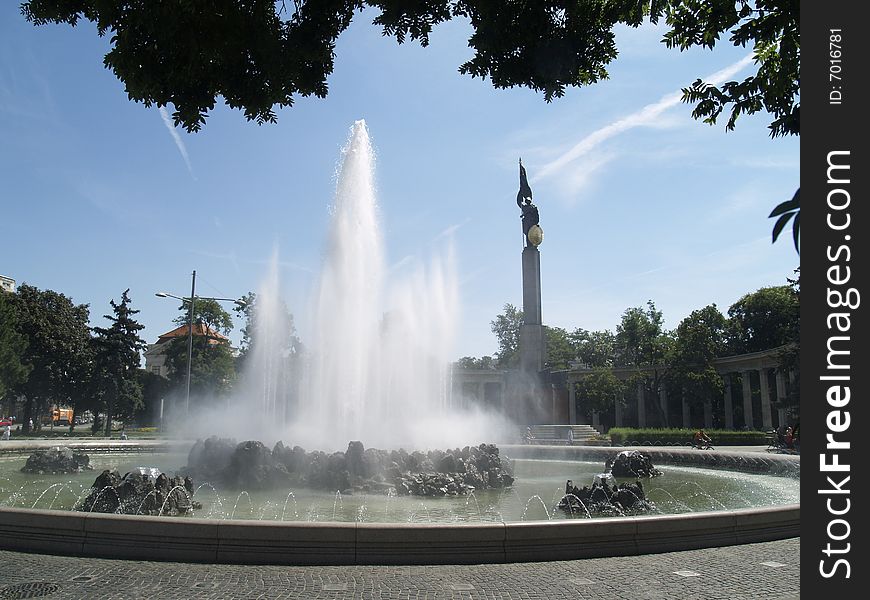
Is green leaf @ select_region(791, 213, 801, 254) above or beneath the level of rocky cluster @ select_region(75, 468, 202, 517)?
above

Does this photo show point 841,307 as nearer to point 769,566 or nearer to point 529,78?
point 529,78

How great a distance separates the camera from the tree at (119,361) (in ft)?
193

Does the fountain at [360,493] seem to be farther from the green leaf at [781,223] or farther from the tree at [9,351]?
the tree at [9,351]

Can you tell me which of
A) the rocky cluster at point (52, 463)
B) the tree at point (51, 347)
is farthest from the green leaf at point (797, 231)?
the tree at point (51, 347)

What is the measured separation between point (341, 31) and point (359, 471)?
12.3 metres

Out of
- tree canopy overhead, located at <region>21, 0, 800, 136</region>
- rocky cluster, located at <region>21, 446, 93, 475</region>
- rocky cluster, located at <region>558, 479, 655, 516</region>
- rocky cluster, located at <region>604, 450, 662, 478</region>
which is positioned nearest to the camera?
tree canopy overhead, located at <region>21, 0, 800, 136</region>

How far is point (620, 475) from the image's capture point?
20750mm

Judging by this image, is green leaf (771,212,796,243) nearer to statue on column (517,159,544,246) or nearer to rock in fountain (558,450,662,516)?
rock in fountain (558,450,662,516)

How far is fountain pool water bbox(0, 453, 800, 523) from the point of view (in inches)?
520

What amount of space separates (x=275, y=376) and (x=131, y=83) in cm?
2826

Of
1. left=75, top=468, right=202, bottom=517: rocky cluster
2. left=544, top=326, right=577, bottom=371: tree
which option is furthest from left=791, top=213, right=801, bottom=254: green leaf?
left=544, top=326, right=577, bottom=371: tree

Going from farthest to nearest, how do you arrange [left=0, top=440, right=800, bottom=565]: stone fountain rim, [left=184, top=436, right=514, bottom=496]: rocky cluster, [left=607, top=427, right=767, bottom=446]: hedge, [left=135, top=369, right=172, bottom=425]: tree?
1. [left=135, top=369, right=172, bottom=425]: tree
2. [left=607, top=427, right=767, bottom=446]: hedge
3. [left=184, top=436, right=514, bottom=496]: rocky cluster
4. [left=0, top=440, right=800, bottom=565]: stone fountain rim

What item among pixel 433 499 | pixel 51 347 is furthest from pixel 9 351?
pixel 433 499

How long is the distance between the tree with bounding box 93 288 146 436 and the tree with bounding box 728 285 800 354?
210ft
